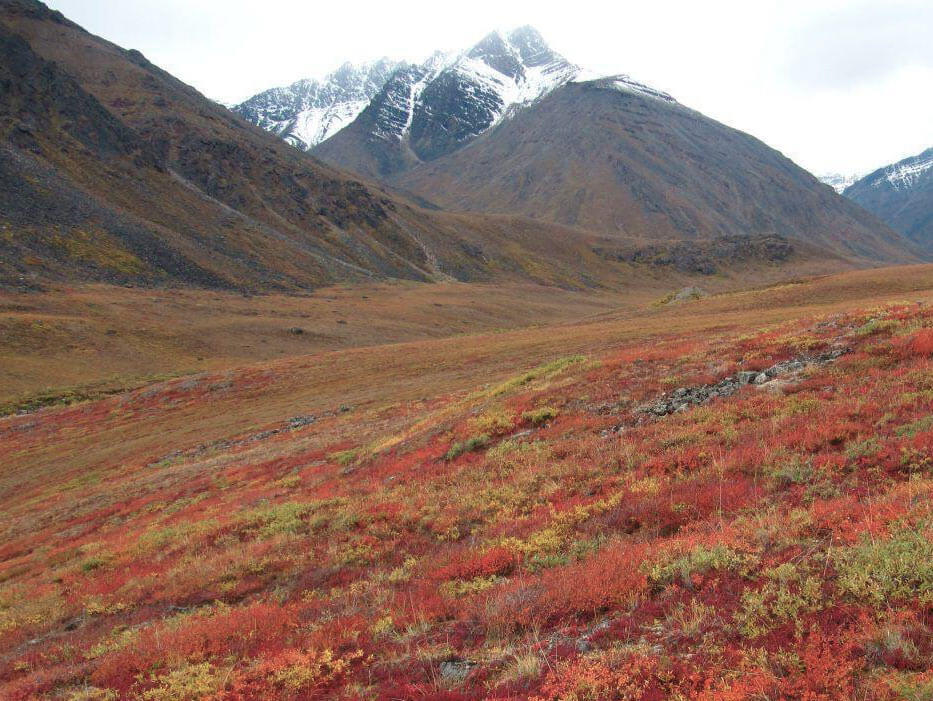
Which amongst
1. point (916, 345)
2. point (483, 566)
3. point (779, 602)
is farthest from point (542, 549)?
point (916, 345)

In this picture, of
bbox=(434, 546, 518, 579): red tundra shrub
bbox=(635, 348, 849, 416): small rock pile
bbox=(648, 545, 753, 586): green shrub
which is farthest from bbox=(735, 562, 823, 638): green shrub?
bbox=(635, 348, 849, 416): small rock pile

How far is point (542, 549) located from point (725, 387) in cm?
933

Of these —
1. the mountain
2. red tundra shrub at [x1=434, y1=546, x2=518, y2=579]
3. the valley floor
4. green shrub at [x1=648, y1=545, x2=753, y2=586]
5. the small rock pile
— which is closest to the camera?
the valley floor

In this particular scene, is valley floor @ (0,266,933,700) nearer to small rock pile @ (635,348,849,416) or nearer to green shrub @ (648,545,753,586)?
green shrub @ (648,545,753,586)

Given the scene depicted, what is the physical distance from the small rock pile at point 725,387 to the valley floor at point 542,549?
0.17 metres

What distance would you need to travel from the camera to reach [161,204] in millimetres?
125312

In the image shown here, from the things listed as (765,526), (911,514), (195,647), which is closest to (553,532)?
(765,526)

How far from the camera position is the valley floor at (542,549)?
515cm

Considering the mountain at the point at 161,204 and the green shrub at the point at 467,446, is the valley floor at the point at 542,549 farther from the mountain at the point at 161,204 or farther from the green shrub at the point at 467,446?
the mountain at the point at 161,204

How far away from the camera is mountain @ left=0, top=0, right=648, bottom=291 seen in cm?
9862

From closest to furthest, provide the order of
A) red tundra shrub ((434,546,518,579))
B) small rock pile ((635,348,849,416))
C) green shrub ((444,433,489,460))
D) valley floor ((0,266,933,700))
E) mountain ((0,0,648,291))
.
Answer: valley floor ((0,266,933,700)), red tundra shrub ((434,546,518,579)), small rock pile ((635,348,849,416)), green shrub ((444,433,489,460)), mountain ((0,0,648,291))

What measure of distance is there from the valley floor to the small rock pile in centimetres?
17

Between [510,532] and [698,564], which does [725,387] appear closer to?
[510,532]

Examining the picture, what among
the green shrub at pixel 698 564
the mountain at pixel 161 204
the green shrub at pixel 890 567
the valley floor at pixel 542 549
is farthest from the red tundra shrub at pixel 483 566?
the mountain at pixel 161 204
